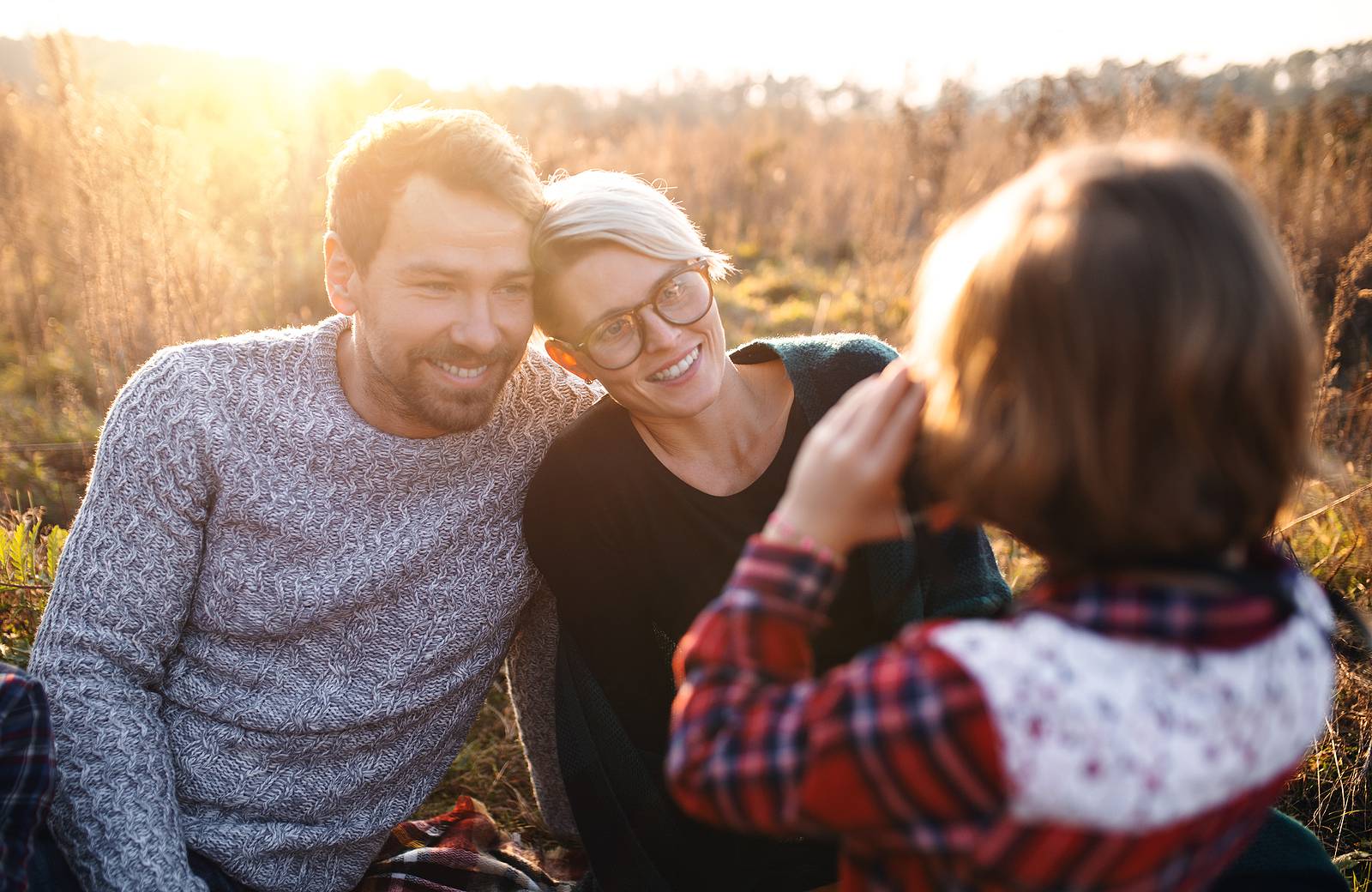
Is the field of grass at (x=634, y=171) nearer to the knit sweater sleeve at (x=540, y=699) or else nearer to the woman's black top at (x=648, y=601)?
the knit sweater sleeve at (x=540, y=699)

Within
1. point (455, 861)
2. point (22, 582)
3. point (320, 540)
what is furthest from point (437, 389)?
point (22, 582)

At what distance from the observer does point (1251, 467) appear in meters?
0.90

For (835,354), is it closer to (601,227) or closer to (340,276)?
(601,227)

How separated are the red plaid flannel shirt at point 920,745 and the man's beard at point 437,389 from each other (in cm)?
121

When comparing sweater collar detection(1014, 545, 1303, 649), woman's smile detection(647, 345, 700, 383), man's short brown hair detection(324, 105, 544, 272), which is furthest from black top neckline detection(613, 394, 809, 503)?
sweater collar detection(1014, 545, 1303, 649)

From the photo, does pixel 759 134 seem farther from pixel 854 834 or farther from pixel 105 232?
pixel 854 834

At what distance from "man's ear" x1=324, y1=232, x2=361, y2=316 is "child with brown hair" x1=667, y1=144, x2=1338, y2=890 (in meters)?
1.58

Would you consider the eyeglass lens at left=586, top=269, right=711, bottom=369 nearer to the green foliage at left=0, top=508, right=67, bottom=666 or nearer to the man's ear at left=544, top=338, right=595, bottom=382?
the man's ear at left=544, top=338, right=595, bottom=382

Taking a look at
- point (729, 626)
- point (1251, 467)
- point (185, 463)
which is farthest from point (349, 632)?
point (1251, 467)

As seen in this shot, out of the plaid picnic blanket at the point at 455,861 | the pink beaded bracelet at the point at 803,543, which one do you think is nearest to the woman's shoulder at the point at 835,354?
the pink beaded bracelet at the point at 803,543

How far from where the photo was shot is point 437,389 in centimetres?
202

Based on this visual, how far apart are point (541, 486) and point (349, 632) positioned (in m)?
0.56

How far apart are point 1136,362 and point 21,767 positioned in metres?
1.85

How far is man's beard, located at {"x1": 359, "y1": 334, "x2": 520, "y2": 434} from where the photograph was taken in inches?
79.8
